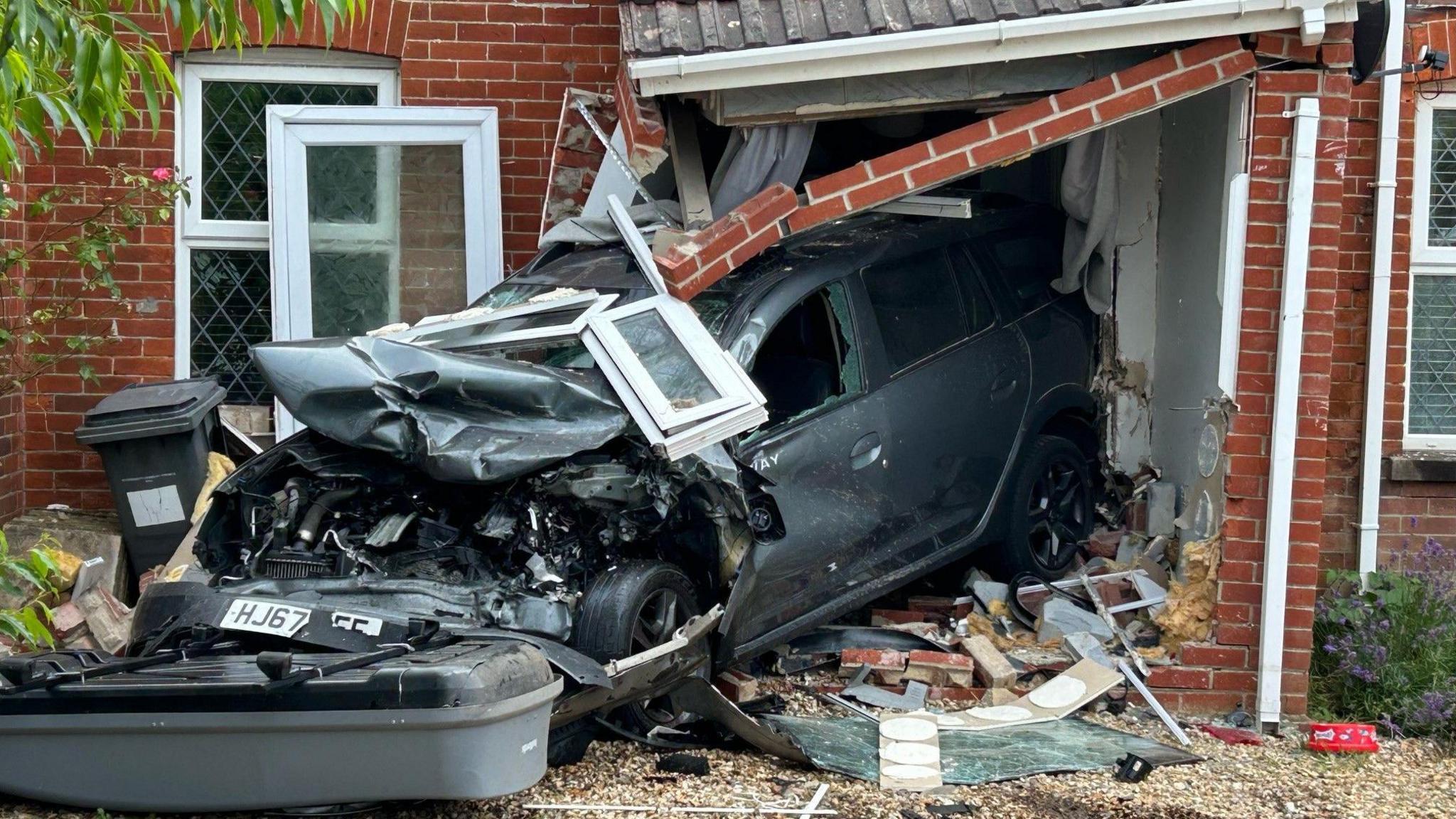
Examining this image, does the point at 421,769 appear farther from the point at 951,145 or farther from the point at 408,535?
the point at 951,145

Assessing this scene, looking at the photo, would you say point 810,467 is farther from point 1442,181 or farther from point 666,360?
point 1442,181

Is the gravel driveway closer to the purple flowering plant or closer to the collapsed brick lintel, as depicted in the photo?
the purple flowering plant

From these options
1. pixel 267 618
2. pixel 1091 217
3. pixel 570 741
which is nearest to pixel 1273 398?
pixel 1091 217

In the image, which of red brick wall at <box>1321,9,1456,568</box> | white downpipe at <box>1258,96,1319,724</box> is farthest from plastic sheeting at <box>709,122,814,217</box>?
red brick wall at <box>1321,9,1456,568</box>

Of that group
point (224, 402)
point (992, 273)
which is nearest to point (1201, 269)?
point (992, 273)

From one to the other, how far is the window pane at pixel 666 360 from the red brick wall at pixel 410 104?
2.57 metres

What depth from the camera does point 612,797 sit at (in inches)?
192

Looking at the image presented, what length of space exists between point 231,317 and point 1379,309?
232 inches

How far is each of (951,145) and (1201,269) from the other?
1874mm

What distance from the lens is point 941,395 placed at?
6660 millimetres

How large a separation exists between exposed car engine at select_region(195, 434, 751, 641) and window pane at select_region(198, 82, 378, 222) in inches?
118

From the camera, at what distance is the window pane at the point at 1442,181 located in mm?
7406

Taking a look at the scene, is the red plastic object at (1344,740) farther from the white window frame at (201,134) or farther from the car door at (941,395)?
the white window frame at (201,134)

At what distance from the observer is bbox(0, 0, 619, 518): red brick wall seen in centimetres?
780
